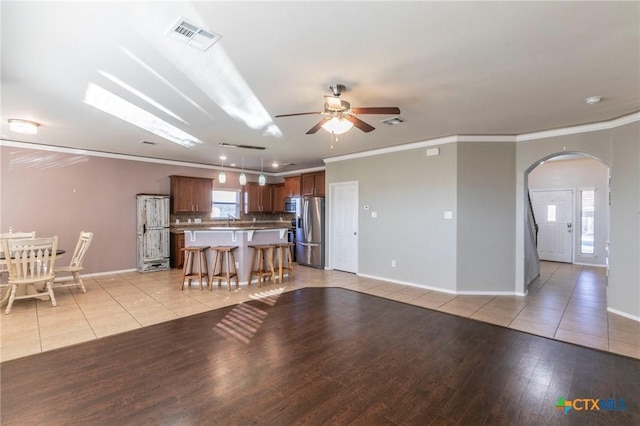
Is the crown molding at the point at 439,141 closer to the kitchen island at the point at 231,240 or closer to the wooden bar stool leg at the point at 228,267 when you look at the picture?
the kitchen island at the point at 231,240

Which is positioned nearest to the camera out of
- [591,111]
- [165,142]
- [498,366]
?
[498,366]

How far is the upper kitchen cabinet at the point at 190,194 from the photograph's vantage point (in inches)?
282

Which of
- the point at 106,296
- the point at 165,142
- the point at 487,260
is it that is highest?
the point at 165,142

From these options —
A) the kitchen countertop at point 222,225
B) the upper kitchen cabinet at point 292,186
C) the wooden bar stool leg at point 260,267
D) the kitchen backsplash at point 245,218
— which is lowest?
the wooden bar stool leg at point 260,267

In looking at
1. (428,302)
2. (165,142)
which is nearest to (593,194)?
(428,302)

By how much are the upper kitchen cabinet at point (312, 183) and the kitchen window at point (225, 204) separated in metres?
2.09

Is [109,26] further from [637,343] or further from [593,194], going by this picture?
[593,194]

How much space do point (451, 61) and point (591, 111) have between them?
2562 millimetres

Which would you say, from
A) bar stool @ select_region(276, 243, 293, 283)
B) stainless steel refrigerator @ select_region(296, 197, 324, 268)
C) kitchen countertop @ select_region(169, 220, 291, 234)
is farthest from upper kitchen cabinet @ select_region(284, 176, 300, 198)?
bar stool @ select_region(276, 243, 293, 283)

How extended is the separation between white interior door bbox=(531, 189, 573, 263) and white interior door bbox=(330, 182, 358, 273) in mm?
5741

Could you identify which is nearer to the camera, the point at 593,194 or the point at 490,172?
the point at 490,172

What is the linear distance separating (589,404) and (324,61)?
3332mm

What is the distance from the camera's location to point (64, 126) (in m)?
4.45

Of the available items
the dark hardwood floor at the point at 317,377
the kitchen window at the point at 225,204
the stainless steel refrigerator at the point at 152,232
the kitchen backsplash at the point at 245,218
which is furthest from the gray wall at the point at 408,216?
the stainless steel refrigerator at the point at 152,232
